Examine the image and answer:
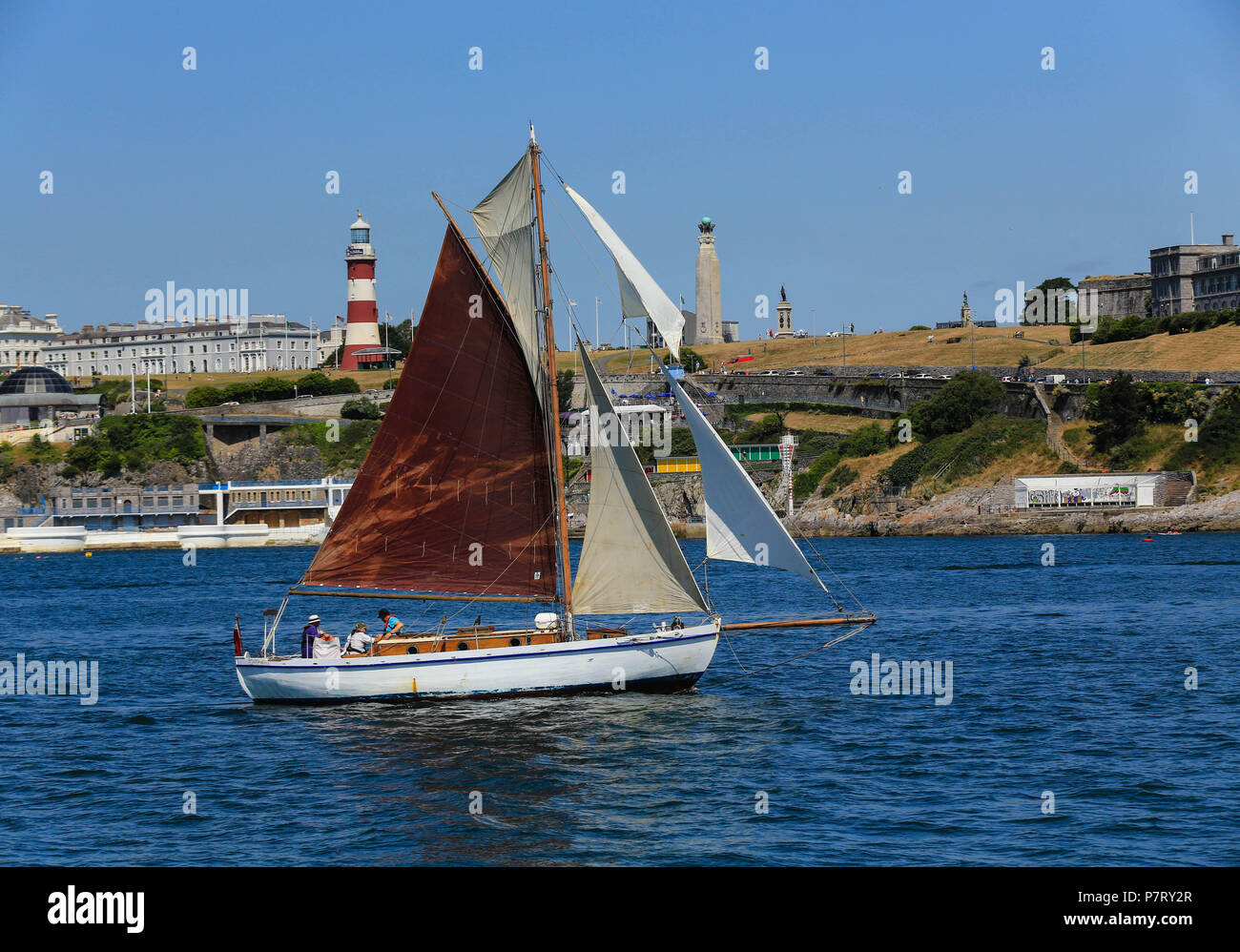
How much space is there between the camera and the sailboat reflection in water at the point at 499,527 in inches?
1251

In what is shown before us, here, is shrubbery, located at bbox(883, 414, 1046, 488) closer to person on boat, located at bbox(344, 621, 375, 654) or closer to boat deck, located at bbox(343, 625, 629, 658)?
boat deck, located at bbox(343, 625, 629, 658)

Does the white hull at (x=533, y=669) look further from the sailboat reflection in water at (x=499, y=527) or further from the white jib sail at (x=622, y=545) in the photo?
the white jib sail at (x=622, y=545)

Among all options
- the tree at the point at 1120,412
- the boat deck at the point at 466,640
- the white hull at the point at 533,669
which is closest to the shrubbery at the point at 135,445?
the tree at the point at 1120,412

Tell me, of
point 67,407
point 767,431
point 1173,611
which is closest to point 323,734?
point 1173,611

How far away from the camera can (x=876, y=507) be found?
121 m

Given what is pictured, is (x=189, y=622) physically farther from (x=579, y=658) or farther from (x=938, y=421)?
(x=938, y=421)

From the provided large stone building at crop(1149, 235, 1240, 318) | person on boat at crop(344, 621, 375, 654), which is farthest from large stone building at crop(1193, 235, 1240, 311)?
person on boat at crop(344, 621, 375, 654)

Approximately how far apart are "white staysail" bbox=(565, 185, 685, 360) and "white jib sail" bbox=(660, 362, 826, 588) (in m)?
1.47

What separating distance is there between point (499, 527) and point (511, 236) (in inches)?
297

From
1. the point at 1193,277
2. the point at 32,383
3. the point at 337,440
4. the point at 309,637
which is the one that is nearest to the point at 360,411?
the point at 337,440

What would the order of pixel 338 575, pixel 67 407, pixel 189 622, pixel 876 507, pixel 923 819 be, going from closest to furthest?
pixel 923 819 < pixel 338 575 < pixel 189 622 < pixel 876 507 < pixel 67 407

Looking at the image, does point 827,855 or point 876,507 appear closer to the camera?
point 827,855
